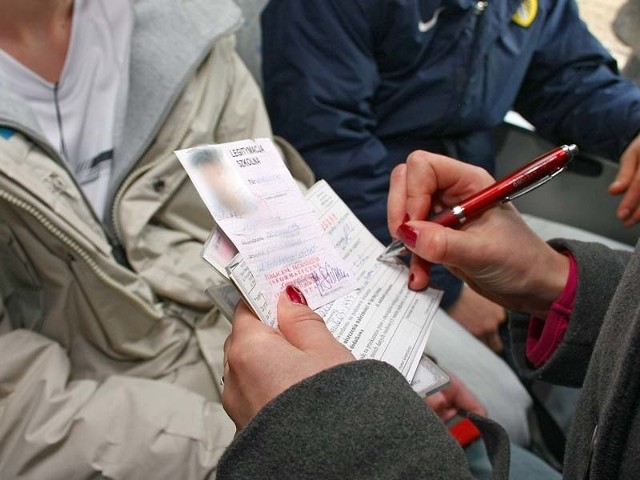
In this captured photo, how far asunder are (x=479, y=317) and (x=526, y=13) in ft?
1.88

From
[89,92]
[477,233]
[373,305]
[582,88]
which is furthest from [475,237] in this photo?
[582,88]

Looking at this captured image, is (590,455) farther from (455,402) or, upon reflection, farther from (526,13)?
(526,13)

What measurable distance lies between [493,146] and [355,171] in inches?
15.3

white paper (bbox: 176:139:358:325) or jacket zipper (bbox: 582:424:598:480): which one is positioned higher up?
white paper (bbox: 176:139:358:325)

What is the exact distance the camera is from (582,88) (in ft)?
3.82

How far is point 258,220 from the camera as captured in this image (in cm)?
50

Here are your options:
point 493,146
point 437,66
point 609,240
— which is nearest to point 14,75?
point 437,66

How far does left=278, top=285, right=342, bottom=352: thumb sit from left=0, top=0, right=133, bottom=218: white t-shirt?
1.40ft

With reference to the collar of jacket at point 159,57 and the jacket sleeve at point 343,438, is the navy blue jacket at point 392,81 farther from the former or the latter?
the jacket sleeve at point 343,438

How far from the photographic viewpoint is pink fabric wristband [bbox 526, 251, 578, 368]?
2.10 ft

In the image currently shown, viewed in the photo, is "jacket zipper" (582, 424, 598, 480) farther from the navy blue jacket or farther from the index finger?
the navy blue jacket

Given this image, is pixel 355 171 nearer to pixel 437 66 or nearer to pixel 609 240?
pixel 437 66

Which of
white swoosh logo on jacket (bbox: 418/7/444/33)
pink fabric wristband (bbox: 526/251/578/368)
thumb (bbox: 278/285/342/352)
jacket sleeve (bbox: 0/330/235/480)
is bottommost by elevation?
jacket sleeve (bbox: 0/330/235/480)
